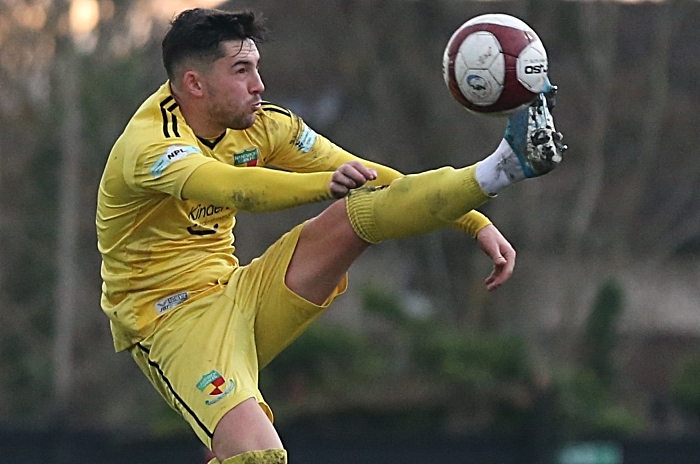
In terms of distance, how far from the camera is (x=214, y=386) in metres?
5.10

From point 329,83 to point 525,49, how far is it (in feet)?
43.2

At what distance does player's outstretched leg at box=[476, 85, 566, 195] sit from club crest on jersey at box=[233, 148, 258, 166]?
1294 mm

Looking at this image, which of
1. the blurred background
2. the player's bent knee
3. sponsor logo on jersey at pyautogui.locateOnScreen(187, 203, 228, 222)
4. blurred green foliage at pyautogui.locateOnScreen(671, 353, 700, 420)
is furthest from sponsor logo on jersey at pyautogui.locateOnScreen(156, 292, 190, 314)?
blurred green foliage at pyautogui.locateOnScreen(671, 353, 700, 420)

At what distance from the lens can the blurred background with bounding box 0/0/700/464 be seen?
48.6ft

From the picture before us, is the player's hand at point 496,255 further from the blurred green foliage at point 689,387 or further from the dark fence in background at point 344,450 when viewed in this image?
the blurred green foliage at point 689,387

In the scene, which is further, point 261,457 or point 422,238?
point 422,238

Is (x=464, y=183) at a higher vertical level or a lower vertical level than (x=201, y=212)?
higher

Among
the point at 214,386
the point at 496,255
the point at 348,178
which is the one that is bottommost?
the point at 214,386

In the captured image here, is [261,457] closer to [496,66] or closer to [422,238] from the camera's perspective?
[496,66]

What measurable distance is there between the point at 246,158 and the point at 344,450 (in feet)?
21.6

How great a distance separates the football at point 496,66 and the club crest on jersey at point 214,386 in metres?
1.43

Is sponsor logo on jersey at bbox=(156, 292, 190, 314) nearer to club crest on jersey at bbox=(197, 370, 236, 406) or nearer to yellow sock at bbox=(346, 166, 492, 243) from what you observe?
club crest on jersey at bbox=(197, 370, 236, 406)

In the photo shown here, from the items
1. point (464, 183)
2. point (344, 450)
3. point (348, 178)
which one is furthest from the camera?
point (344, 450)

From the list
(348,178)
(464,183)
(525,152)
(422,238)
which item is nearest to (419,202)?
(464,183)
